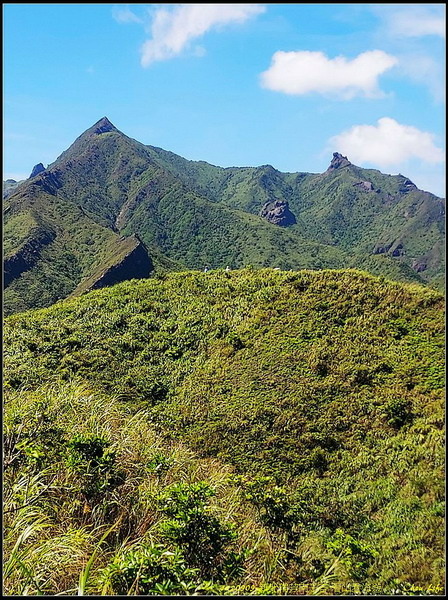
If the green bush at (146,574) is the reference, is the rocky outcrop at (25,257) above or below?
above

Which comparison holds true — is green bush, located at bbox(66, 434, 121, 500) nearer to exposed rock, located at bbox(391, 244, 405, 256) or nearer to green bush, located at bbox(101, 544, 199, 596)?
green bush, located at bbox(101, 544, 199, 596)

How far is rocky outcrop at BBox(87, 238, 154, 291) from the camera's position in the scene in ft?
242

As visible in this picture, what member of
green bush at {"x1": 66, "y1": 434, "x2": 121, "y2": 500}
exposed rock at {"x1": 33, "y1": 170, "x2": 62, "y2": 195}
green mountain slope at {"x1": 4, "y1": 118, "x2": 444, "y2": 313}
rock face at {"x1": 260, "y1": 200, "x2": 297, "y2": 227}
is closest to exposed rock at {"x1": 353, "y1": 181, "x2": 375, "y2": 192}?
green mountain slope at {"x1": 4, "y1": 118, "x2": 444, "y2": 313}

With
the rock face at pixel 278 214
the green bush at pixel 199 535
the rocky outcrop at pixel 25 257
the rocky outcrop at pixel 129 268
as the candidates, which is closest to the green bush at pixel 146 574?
the green bush at pixel 199 535

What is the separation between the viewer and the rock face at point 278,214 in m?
172

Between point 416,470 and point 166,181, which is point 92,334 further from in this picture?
point 166,181

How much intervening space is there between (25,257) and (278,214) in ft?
369

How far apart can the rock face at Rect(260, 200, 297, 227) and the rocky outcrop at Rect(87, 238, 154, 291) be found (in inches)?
3815

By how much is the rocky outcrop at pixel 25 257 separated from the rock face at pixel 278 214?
326 ft

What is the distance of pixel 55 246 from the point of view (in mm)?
90500

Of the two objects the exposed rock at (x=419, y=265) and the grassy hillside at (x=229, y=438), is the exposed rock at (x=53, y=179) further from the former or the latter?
the grassy hillside at (x=229, y=438)

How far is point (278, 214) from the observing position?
570ft

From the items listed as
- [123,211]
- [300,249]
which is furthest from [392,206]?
[123,211]

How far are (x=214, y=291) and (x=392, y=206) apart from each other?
17968 centimetres
